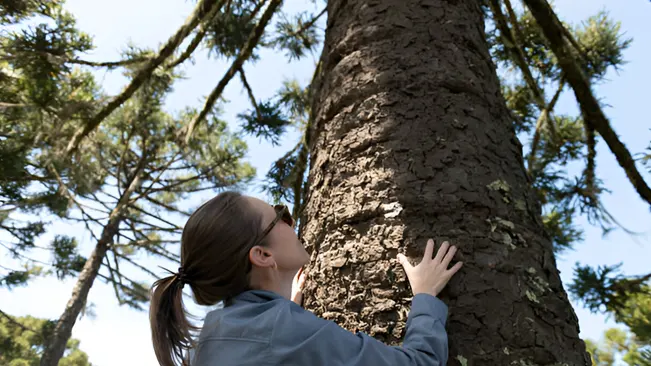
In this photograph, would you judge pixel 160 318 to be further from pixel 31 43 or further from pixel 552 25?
pixel 31 43

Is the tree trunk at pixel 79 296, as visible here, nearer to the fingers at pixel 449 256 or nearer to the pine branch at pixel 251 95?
the pine branch at pixel 251 95

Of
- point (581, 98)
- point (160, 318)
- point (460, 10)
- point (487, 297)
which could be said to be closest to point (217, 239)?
point (160, 318)

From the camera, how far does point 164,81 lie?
410 cm

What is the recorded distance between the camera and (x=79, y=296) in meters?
7.90

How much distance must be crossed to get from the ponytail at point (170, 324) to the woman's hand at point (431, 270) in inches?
22.8

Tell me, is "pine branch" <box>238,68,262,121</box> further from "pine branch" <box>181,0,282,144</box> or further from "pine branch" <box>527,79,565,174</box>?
"pine branch" <box>527,79,565,174</box>

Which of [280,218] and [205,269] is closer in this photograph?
[205,269]

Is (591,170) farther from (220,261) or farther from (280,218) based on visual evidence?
(220,261)

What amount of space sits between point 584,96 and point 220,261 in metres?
2.25

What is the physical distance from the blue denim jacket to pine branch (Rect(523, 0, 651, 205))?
1935 millimetres

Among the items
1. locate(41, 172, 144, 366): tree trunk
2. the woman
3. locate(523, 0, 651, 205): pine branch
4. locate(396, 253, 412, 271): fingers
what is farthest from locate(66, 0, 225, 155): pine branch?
locate(41, 172, 144, 366): tree trunk

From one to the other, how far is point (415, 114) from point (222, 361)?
95 cm

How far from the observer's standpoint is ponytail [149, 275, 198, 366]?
1.25 metres

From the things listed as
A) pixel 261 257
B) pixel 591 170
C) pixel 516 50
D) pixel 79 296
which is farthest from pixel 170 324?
pixel 79 296
